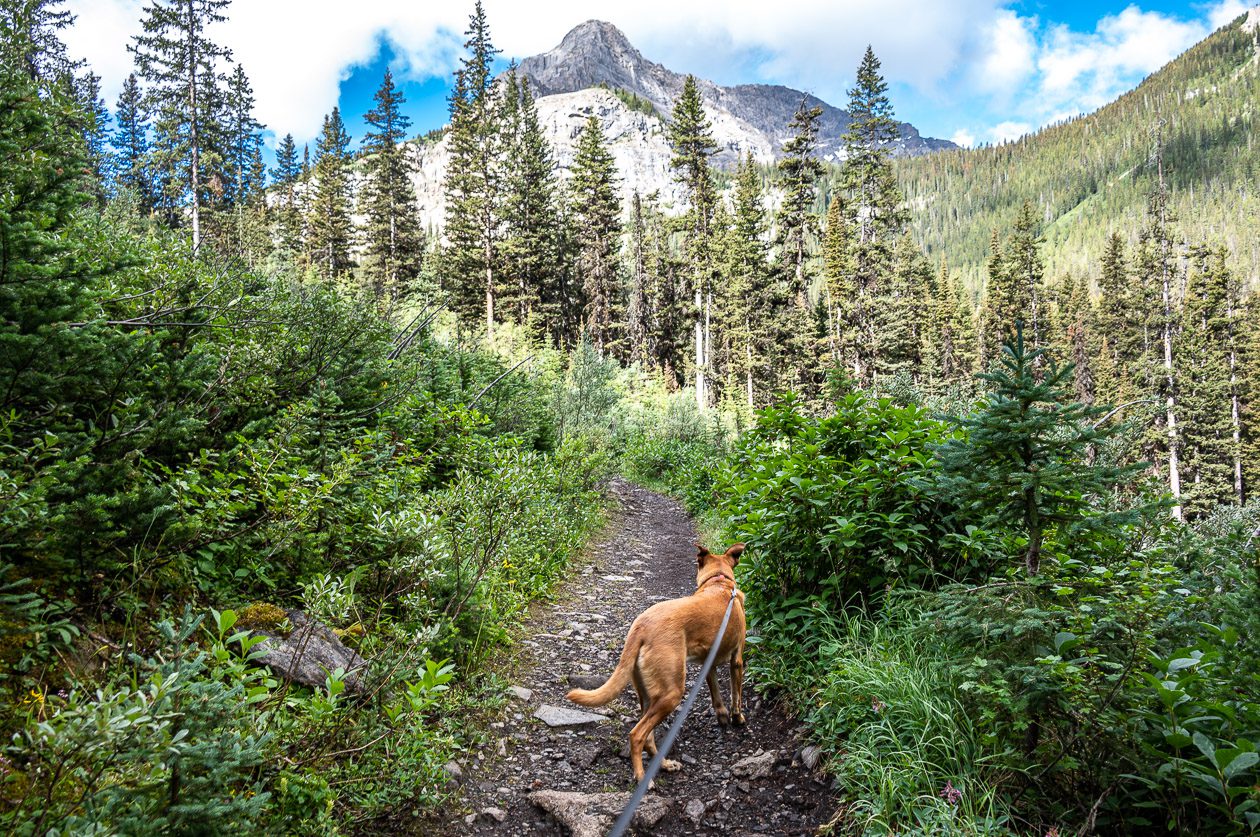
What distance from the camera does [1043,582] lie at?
245 cm

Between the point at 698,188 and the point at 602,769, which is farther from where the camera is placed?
the point at 698,188

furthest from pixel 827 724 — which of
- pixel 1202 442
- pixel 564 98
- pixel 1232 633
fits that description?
pixel 564 98

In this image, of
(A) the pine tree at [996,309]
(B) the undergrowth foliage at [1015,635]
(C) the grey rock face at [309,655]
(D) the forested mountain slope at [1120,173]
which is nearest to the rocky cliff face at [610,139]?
(D) the forested mountain slope at [1120,173]

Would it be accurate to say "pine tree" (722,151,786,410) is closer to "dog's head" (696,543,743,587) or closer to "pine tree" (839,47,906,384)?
"pine tree" (839,47,906,384)

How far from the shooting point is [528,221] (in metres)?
36.3

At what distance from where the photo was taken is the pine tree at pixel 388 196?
37794 mm

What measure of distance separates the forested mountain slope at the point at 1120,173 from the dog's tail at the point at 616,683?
134290 mm

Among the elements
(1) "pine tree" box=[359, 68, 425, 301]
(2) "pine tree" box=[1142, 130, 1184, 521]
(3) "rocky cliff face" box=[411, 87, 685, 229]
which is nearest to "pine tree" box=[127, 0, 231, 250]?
(1) "pine tree" box=[359, 68, 425, 301]

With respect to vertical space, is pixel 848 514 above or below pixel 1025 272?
below

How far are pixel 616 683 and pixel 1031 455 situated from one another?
246 centimetres

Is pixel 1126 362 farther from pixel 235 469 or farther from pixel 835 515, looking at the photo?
pixel 235 469

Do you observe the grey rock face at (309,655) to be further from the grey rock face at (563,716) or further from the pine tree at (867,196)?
the pine tree at (867,196)

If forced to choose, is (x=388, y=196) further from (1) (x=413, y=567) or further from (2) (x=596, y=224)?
(1) (x=413, y=567)

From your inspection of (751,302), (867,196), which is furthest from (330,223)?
(867,196)
